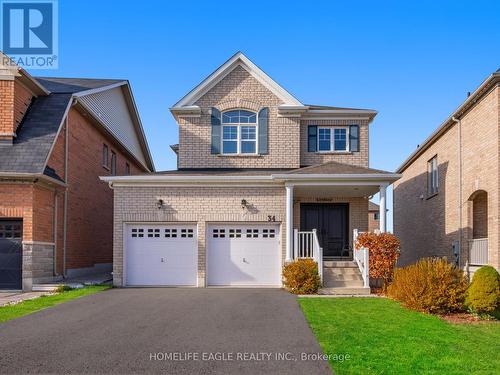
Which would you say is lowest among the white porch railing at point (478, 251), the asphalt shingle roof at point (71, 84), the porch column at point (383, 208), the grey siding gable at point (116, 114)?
the white porch railing at point (478, 251)

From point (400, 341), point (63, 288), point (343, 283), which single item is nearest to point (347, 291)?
point (343, 283)

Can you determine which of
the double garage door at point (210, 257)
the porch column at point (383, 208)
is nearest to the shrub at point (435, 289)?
the porch column at point (383, 208)

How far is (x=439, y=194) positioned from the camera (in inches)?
760

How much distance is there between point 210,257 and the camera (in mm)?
16422

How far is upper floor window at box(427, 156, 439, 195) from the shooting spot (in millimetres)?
20188

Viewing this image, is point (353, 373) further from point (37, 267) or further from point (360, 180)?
point (37, 267)

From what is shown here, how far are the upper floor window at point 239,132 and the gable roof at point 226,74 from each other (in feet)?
4.15

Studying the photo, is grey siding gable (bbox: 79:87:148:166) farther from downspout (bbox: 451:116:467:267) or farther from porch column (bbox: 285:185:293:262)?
downspout (bbox: 451:116:467:267)

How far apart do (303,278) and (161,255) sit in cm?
511

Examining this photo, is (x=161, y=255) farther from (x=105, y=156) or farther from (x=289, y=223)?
(x=105, y=156)

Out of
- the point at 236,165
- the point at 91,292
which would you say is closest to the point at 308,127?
the point at 236,165

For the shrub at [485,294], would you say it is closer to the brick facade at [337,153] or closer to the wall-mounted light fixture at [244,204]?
the wall-mounted light fixture at [244,204]

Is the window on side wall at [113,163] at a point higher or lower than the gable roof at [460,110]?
lower

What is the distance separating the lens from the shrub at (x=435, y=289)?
11.1m
